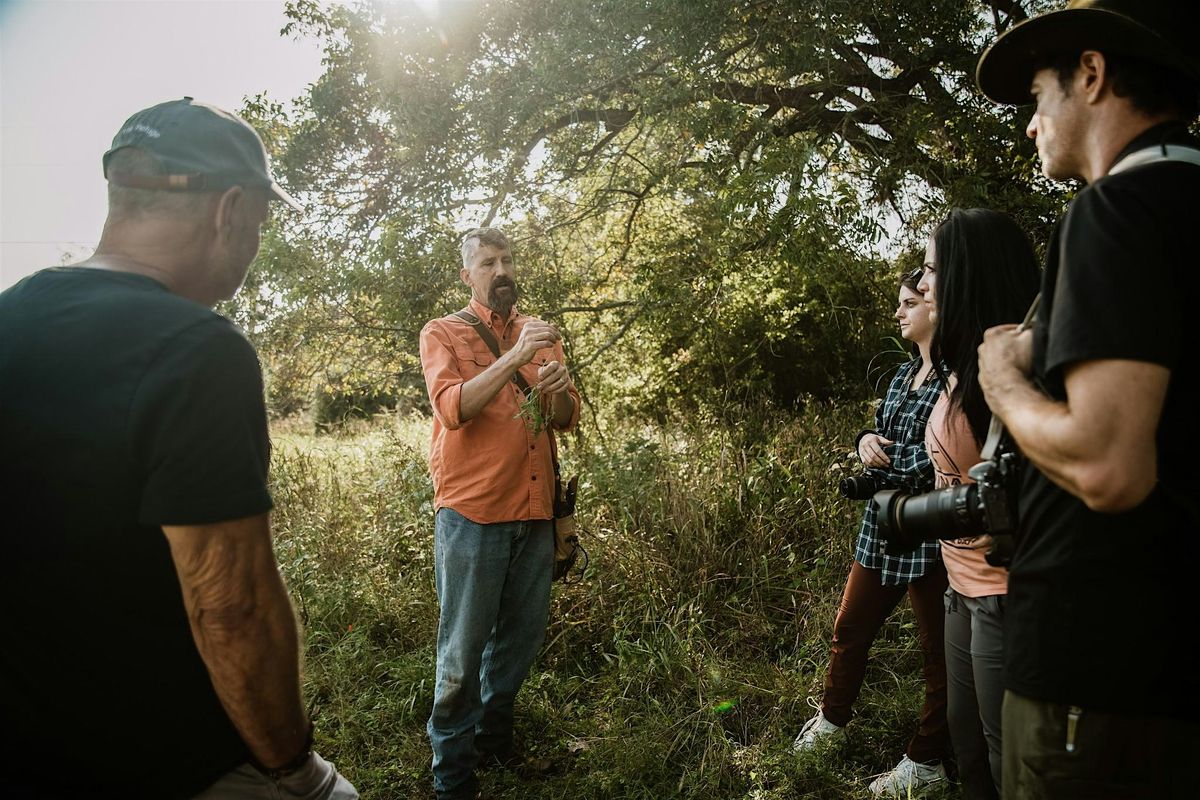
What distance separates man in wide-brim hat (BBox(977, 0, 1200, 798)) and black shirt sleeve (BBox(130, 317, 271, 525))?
1418 millimetres

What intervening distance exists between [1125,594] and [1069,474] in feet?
0.80

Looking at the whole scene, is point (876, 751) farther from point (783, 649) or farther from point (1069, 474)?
point (1069, 474)

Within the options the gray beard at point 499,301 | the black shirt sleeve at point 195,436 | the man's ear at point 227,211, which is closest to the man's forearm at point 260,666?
the black shirt sleeve at point 195,436

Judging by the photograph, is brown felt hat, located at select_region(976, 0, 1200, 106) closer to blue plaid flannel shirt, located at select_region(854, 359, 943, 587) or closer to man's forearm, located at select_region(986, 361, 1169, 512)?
man's forearm, located at select_region(986, 361, 1169, 512)

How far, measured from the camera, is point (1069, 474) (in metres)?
1.31

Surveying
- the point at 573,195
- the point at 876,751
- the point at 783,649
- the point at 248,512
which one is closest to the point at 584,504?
the point at 783,649

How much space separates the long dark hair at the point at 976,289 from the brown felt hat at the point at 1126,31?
3.39ft

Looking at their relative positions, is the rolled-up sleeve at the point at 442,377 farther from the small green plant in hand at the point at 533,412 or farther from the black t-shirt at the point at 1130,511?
the black t-shirt at the point at 1130,511

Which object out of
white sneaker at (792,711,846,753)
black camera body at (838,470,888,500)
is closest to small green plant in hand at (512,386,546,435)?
black camera body at (838,470,888,500)

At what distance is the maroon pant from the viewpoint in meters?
3.18

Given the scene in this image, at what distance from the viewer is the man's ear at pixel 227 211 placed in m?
1.53

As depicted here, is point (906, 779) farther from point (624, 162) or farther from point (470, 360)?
point (624, 162)

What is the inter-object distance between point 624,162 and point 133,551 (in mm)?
7310

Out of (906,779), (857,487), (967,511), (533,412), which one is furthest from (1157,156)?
(906,779)
